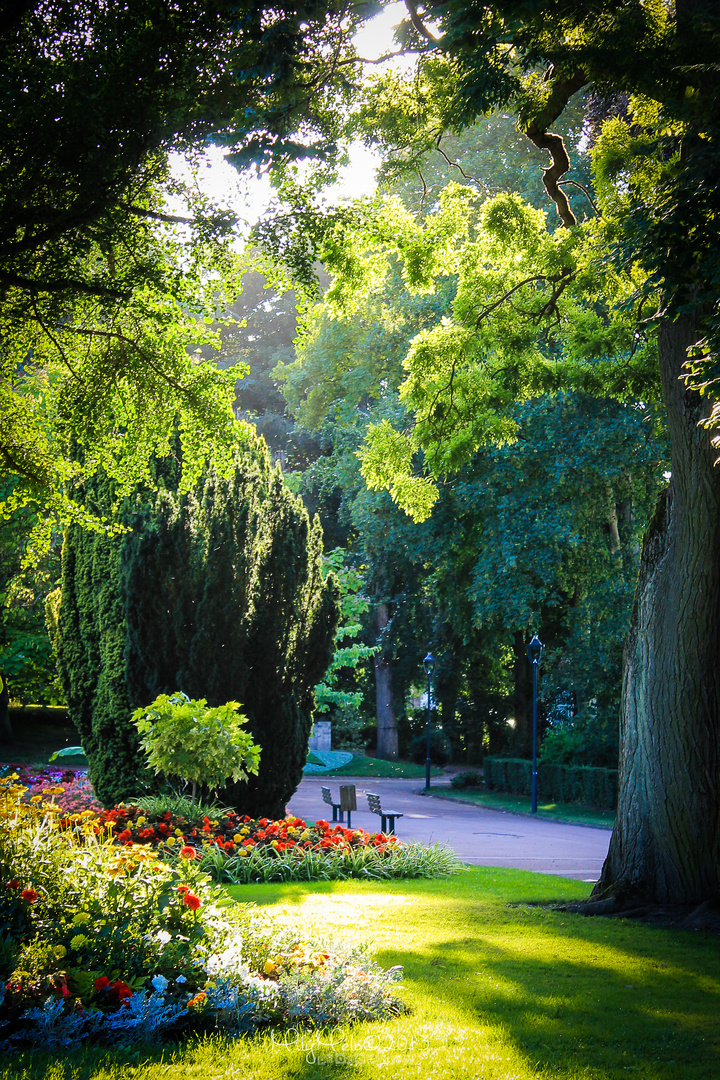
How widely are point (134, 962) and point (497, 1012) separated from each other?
77.1 inches

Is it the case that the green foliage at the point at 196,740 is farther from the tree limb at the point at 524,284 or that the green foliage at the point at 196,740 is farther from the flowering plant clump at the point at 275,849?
the tree limb at the point at 524,284

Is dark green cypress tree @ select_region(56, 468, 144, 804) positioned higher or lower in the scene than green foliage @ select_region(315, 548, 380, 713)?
lower

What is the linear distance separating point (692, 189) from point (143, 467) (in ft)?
21.0

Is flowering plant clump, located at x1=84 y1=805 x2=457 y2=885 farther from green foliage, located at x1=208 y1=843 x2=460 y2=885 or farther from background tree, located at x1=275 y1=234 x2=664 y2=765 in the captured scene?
background tree, located at x1=275 y1=234 x2=664 y2=765

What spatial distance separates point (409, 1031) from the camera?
448 centimetres

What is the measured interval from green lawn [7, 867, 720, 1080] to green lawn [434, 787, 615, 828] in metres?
14.3

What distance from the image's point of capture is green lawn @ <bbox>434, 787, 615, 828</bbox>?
2223cm

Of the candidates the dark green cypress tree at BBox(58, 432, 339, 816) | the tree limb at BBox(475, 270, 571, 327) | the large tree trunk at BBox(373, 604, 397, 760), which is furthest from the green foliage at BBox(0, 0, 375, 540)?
the large tree trunk at BBox(373, 604, 397, 760)

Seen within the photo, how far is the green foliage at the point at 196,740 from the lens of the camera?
10.5 meters

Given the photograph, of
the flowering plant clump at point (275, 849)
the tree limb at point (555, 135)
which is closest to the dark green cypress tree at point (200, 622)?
the flowering plant clump at point (275, 849)

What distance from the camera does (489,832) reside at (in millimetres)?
19172

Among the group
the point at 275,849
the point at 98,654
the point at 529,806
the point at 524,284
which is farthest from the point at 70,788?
the point at 529,806

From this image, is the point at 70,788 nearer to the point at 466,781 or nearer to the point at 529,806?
the point at 529,806

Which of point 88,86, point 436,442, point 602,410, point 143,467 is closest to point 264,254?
point 88,86
